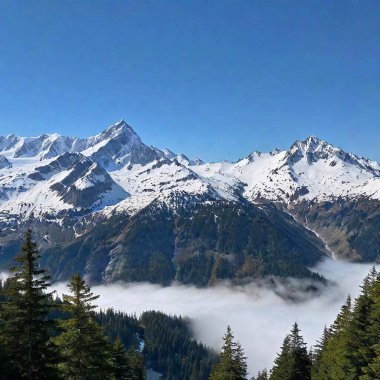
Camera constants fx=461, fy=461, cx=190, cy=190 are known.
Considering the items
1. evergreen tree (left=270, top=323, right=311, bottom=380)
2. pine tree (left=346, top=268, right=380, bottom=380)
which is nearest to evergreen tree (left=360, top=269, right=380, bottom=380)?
pine tree (left=346, top=268, right=380, bottom=380)

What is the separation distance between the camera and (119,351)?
52062 mm

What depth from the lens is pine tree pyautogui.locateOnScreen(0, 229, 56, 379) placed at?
28828 millimetres

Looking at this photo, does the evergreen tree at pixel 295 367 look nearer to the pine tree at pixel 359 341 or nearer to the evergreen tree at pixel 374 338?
the pine tree at pixel 359 341

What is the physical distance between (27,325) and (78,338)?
4663mm

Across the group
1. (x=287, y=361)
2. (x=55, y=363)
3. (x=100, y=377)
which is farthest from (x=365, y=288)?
(x=55, y=363)

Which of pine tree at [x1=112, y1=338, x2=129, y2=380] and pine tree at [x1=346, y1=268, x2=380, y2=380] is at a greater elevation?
pine tree at [x1=346, y1=268, x2=380, y2=380]

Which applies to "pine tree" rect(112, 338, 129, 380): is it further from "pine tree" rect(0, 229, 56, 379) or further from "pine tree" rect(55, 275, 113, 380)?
"pine tree" rect(0, 229, 56, 379)

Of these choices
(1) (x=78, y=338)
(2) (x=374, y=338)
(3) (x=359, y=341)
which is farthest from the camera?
(3) (x=359, y=341)

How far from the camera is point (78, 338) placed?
32562 mm

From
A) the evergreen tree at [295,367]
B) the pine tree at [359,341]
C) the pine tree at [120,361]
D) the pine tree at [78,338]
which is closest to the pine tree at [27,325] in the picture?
the pine tree at [78,338]

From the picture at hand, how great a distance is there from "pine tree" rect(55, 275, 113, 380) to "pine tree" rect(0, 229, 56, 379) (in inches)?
101

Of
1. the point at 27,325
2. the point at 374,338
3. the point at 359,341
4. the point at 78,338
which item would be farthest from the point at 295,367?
Result: the point at 27,325

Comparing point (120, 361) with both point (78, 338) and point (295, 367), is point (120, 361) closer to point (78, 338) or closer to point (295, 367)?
point (78, 338)

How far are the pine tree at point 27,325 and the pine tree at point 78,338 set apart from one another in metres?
2.56
